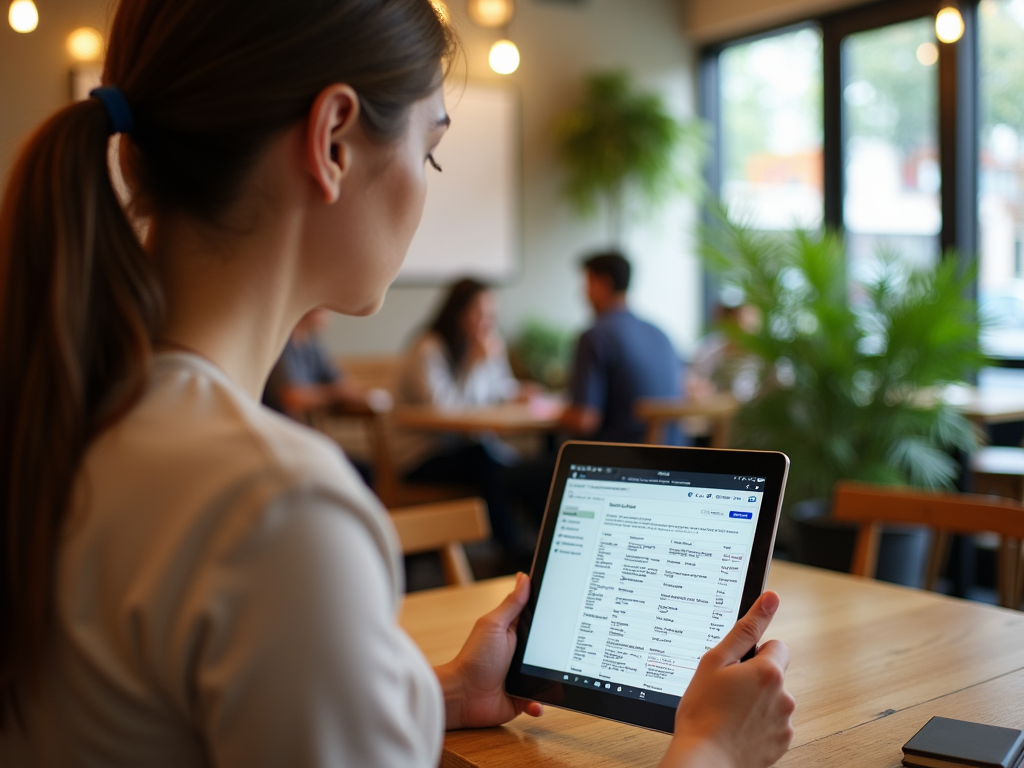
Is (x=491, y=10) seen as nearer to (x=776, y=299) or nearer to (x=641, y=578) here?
(x=776, y=299)

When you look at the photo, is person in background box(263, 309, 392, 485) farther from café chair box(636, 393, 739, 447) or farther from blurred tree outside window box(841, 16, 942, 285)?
blurred tree outside window box(841, 16, 942, 285)

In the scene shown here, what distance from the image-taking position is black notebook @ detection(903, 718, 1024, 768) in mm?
945

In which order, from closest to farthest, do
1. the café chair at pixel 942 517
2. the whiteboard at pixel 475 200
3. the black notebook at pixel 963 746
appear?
1. the black notebook at pixel 963 746
2. the café chair at pixel 942 517
3. the whiteboard at pixel 475 200

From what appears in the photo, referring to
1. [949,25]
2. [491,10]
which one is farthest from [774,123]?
[491,10]

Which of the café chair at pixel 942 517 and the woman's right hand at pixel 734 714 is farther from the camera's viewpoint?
the café chair at pixel 942 517

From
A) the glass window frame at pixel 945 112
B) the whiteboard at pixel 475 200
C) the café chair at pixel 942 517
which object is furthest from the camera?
the whiteboard at pixel 475 200

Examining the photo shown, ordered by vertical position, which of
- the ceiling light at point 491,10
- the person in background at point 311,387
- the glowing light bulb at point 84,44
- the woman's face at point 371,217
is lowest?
the person in background at point 311,387

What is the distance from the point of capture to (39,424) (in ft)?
2.02

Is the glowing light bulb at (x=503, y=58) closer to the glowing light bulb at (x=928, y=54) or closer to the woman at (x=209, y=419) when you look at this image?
the glowing light bulb at (x=928, y=54)

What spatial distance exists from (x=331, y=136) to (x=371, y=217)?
8 cm

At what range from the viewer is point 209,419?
0.61 m

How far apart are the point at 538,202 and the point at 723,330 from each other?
3229 mm

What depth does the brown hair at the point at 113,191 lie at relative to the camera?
0.61m

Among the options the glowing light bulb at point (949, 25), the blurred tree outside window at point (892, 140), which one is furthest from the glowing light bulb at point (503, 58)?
the blurred tree outside window at point (892, 140)
